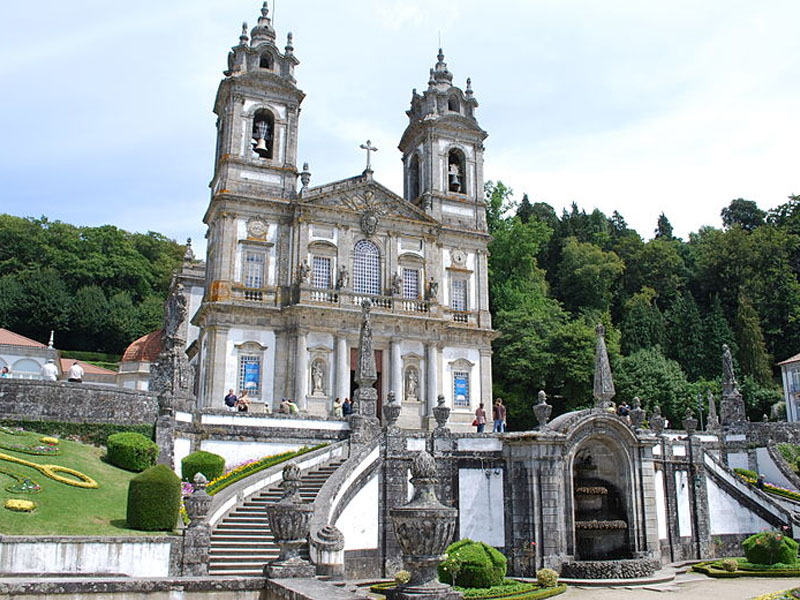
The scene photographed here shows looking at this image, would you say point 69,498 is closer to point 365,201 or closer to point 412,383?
point 412,383

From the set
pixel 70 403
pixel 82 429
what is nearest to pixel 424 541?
pixel 82 429

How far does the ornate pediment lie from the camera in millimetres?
34281

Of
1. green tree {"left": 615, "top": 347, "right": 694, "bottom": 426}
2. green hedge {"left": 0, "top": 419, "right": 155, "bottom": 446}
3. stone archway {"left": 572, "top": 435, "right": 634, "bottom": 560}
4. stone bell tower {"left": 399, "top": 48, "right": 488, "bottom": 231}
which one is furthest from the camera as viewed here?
green tree {"left": 615, "top": 347, "right": 694, "bottom": 426}

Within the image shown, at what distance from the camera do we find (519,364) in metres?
41.7

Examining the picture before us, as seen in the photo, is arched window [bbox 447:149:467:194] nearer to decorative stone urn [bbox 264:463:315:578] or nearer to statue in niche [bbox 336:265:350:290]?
statue in niche [bbox 336:265:350:290]

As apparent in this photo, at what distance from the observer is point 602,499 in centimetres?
2158

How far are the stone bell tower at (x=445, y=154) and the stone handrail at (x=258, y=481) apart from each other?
18.1 metres

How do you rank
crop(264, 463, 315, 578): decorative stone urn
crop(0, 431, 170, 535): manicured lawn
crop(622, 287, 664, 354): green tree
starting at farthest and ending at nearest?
crop(622, 287, 664, 354): green tree < crop(0, 431, 170, 535): manicured lawn < crop(264, 463, 315, 578): decorative stone urn

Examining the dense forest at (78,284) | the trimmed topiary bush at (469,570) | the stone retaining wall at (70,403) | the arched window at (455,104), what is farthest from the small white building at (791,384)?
the dense forest at (78,284)

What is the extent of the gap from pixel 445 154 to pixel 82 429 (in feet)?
79.2

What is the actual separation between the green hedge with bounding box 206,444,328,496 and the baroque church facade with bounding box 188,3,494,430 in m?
9.26

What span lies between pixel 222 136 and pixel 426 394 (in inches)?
609

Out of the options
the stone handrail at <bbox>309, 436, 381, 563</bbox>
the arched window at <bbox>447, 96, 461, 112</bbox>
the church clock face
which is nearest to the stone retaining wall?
the stone handrail at <bbox>309, 436, 381, 563</bbox>

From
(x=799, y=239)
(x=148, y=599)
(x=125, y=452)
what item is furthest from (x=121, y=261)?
(x=148, y=599)
